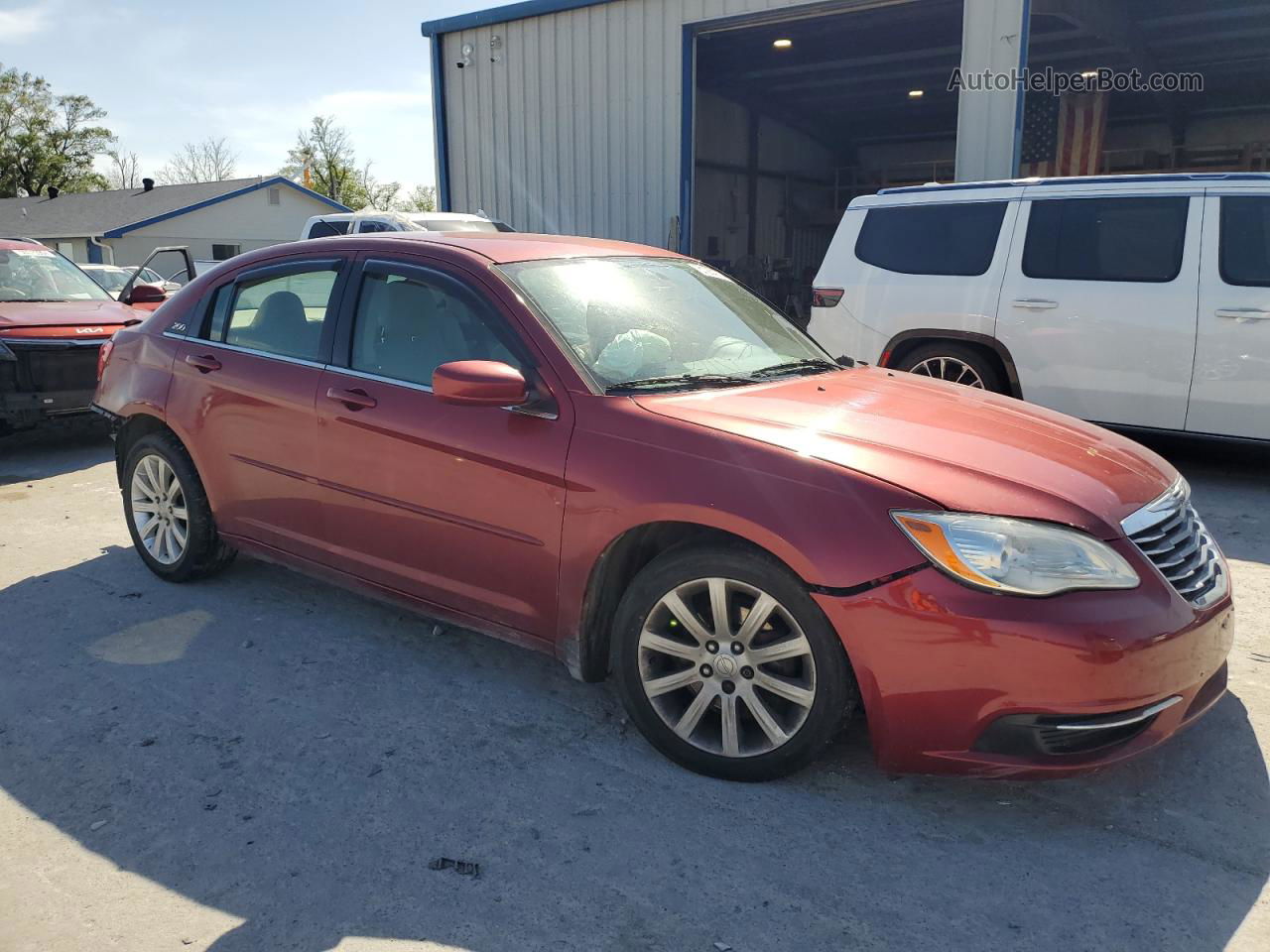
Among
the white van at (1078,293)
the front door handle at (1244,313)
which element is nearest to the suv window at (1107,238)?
the white van at (1078,293)

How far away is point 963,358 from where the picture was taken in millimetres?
7027

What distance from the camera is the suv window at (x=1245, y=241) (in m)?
5.99

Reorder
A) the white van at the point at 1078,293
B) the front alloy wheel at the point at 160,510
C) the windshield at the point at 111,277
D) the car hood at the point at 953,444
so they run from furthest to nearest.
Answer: the windshield at the point at 111,277 < the white van at the point at 1078,293 < the front alloy wheel at the point at 160,510 < the car hood at the point at 953,444

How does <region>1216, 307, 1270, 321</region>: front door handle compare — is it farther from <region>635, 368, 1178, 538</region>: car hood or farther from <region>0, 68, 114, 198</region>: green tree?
<region>0, 68, 114, 198</region>: green tree

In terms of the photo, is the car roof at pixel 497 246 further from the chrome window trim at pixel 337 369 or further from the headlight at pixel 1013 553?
the headlight at pixel 1013 553

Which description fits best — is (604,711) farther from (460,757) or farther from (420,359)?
(420,359)

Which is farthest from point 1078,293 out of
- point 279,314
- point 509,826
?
point 509,826

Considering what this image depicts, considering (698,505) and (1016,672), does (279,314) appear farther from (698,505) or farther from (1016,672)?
(1016,672)

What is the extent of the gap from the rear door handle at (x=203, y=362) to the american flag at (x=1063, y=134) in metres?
11.8

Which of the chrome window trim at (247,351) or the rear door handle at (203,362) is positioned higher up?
the chrome window trim at (247,351)

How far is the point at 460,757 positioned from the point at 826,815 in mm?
1147

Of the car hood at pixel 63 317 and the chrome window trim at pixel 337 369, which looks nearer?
the chrome window trim at pixel 337 369

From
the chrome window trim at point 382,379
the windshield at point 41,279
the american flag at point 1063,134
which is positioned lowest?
the chrome window trim at point 382,379

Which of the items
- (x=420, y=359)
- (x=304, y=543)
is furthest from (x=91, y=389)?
(x=420, y=359)
